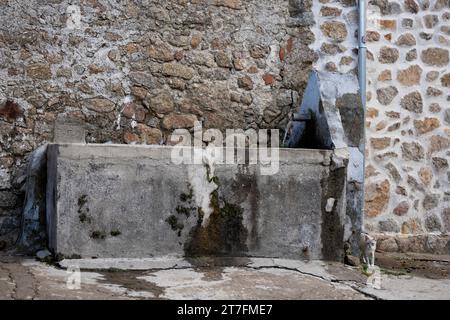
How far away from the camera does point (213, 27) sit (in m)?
5.08

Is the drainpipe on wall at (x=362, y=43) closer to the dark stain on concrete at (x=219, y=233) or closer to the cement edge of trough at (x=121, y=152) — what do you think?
the cement edge of trough at (x=121, y=152)

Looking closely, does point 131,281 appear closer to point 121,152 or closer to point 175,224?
point 175,224

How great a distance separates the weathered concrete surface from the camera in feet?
11.7

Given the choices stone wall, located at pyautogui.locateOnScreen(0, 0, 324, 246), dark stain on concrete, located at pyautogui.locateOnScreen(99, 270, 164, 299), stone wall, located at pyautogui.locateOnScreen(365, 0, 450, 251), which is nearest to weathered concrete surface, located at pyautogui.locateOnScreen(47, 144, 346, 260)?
dark stain on concrete, located at pyautogui.locateOnScreen(99, 270, 164, 299)

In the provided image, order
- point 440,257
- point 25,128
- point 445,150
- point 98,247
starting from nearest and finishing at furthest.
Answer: point 98,247 → point 25,128 → point 440,257 → point 445,150

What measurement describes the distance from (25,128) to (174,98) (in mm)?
1205

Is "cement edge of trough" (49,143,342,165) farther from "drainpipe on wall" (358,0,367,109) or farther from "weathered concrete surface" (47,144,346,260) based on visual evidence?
"drainpipe on wall" (358,0,367,109)

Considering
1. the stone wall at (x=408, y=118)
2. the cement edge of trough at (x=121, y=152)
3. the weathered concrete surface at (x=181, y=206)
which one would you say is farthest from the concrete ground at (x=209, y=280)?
the stone wall at (x=408, y=118)

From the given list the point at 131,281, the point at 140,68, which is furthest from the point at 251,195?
the point at 140,68

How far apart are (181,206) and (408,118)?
2.54m

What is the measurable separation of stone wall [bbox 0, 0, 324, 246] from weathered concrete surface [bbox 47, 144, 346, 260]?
2.81 ft

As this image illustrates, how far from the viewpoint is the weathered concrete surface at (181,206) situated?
3.55 metres
